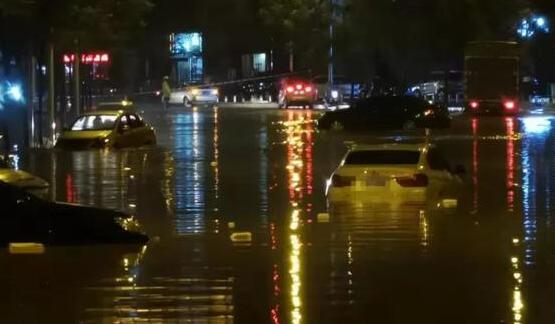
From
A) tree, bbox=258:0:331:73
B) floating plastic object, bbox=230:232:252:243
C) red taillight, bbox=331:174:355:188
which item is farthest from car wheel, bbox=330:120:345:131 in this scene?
floating plastic object, bbox=230:232:252:243

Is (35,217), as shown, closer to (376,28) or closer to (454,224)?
(454,224)

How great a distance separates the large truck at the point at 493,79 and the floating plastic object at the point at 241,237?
125 feet

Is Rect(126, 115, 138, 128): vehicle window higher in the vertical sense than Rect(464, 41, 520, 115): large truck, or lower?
lower

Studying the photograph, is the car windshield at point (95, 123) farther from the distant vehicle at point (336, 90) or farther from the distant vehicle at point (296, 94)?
the distant vehicle at point (336, 90)

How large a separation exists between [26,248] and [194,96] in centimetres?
6341

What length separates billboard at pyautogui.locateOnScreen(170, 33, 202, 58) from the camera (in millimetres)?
98294

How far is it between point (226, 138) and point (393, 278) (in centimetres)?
2789

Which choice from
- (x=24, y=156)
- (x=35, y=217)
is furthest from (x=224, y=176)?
(x=35, y=217)

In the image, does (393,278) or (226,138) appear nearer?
(393,278)

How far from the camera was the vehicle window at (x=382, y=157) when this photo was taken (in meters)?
20.3

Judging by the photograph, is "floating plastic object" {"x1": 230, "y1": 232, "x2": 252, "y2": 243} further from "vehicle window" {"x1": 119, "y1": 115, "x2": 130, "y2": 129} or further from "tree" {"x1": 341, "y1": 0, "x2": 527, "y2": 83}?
"tree" {"x1": 341, "y1": 0, "x2": 527, "y2": 83}

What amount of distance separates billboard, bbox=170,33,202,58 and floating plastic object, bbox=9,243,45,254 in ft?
270

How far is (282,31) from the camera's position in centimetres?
6956

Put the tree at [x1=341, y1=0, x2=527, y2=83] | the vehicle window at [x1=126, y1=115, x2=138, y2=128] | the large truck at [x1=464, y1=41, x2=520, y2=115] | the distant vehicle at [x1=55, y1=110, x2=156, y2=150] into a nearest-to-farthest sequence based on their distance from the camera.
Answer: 1. the distant vehicle at [x1=55, y1=110, x2=156, y2=150]
2. the vehicle window at [x1=126, y1=115, x2=138, y2=128]
3. the tree at [x1=341, y1=0, x2=527, y2=83]
4. the large truck at [x1=464, y1=41, x2=520, y2=115]
